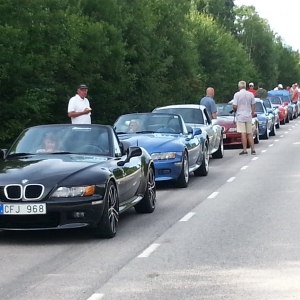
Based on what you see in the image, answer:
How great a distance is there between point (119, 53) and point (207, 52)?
31095 millimetres

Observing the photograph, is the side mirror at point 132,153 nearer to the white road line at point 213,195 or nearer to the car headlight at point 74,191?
the car headlight at point 74,191

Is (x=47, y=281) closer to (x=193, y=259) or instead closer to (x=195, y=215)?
(x=193, y=259)

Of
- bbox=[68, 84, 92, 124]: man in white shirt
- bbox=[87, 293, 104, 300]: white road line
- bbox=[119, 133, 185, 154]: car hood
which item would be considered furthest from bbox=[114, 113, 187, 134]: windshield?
bbox=[87, 293, 104, 300]: white road line

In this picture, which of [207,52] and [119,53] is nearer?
[119,53]

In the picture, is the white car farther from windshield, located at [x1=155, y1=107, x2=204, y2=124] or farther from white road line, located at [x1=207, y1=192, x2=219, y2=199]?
white road line, located at [x1=207, y1=192, x2=219, y2=199]

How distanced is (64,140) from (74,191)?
1801 millimetres

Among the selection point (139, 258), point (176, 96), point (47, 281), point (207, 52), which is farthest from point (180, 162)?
point (207, 52)

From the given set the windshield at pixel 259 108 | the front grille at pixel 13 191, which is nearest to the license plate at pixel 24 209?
the front grille at pixel 13 191

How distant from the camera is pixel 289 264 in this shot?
8508 millimetres

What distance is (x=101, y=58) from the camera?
107 ft

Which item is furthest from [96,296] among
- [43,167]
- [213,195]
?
[213,195]

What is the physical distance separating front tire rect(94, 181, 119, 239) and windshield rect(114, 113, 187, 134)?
6.72 metres

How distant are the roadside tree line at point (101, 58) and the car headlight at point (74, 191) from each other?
1318cm

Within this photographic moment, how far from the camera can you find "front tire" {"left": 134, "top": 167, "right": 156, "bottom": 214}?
12.5 metres
